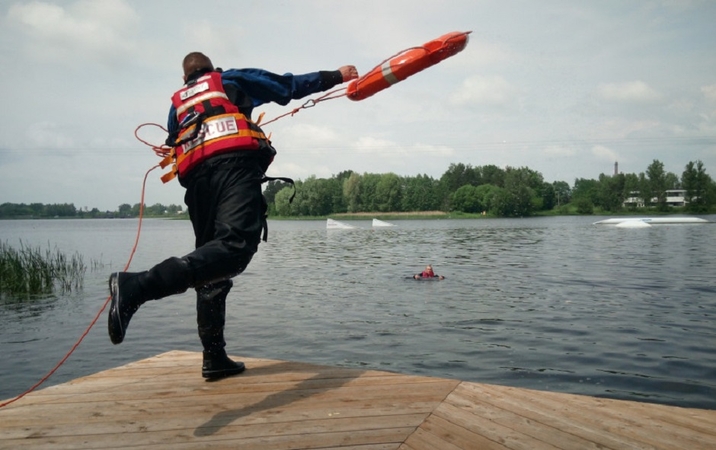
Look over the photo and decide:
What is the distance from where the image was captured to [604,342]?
1090 centimetres

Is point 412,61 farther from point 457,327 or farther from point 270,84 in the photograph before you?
point 457,327

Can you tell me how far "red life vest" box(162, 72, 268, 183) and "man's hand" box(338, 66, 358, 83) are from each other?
0.86 metres

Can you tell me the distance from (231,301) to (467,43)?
15342 mm

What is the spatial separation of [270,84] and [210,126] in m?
0.58

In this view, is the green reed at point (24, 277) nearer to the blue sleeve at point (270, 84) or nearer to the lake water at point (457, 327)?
the lake water at point (457, 327)

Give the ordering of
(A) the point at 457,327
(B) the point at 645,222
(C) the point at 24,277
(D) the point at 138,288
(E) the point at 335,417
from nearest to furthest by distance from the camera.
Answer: (D) the point at 138,288
(E) the point at 335,417
(A) the point at 457,327
(C) the point at 24,277
(B) the point at 645,222

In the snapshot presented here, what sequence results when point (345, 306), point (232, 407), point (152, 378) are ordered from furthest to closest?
point (345, 306) < point (152, 378) < point (232, 407)

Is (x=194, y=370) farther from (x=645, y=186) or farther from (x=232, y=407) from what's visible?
(x=645, y=186)

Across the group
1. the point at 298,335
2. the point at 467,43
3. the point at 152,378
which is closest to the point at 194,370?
the point at 152,378

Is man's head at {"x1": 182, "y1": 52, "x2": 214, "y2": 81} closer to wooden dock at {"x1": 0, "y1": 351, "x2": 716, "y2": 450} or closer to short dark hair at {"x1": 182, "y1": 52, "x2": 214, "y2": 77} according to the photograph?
short dark hair at {"x1": 182, "y1": 52, "x2": 214, "y2": 77}

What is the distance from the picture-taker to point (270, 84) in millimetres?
4156

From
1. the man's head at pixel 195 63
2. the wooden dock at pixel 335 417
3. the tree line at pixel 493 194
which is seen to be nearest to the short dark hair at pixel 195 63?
the man's head at pixel 195 63

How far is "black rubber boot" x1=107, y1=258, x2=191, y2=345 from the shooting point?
129 inches

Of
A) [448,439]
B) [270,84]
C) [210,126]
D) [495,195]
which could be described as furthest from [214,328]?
[495,195]
